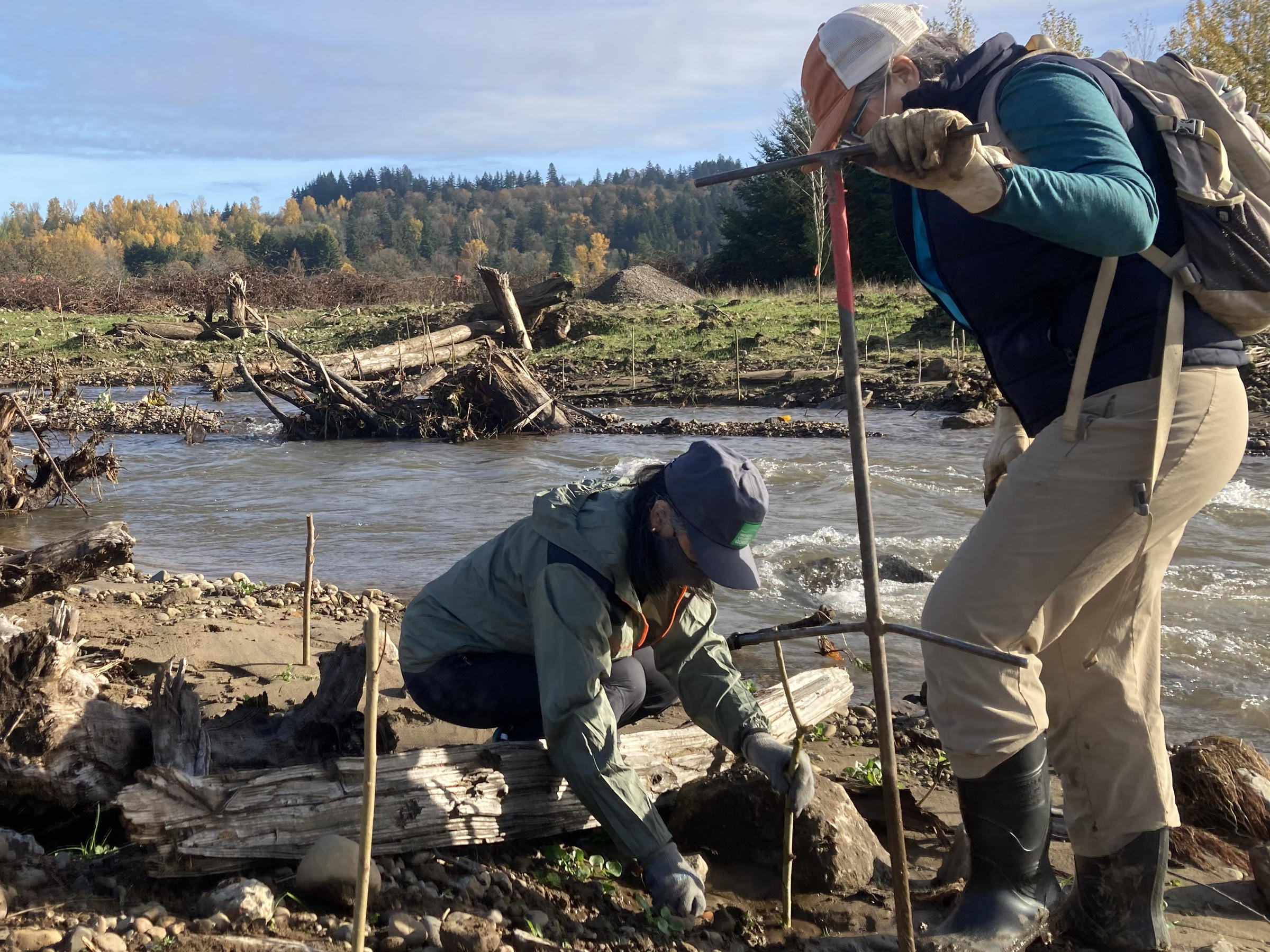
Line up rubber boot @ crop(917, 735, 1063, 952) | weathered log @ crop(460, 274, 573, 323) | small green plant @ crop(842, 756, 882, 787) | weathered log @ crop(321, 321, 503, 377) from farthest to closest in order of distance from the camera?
weathered log @ crop(460, 274, 573, 323), weathered log @ crop(321, 321, 503, 377), small green plant @ crop(842, 756, 882, 787), rubber boot @ crop(917, 735, 1063, 952)

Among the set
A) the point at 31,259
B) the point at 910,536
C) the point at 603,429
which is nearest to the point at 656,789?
the point at 910,536

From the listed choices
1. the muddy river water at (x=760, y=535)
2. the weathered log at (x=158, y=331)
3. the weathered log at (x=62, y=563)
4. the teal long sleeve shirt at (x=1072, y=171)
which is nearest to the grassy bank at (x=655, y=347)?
the weathered log at (x=158, y=331)

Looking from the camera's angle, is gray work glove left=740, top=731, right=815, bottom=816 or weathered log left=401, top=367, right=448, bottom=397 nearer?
gray work glove left=740, top=731, right=815, bottom=816

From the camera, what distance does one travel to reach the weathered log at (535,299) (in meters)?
22.6

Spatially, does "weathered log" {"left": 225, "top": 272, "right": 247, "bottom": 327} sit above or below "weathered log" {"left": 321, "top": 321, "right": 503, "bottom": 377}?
above

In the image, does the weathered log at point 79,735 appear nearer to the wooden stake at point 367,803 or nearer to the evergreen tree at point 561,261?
the wooden stake at point 367,803

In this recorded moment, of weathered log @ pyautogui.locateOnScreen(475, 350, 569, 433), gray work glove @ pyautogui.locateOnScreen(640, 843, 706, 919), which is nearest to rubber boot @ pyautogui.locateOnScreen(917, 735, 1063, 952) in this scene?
gray work glove @ pyautogui.locateOnScreen(640, 843, 706, 919)

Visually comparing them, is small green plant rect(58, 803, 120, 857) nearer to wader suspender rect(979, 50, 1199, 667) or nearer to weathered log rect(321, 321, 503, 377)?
wader suspender rect(979, 50, 1199, 667)

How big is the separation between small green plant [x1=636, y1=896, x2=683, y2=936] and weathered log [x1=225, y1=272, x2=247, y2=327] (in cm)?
1406

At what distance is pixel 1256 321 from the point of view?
2396 mm

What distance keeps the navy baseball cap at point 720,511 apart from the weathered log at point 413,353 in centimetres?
1382

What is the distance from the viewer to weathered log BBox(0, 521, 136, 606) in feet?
15.5

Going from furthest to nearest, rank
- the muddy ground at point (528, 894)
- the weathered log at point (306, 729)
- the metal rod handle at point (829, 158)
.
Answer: the weathered log at point (306, 729), the muddy ground at point (528, 894), the metal rod handle at point (829, 158)

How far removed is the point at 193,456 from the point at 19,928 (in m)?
11.8
